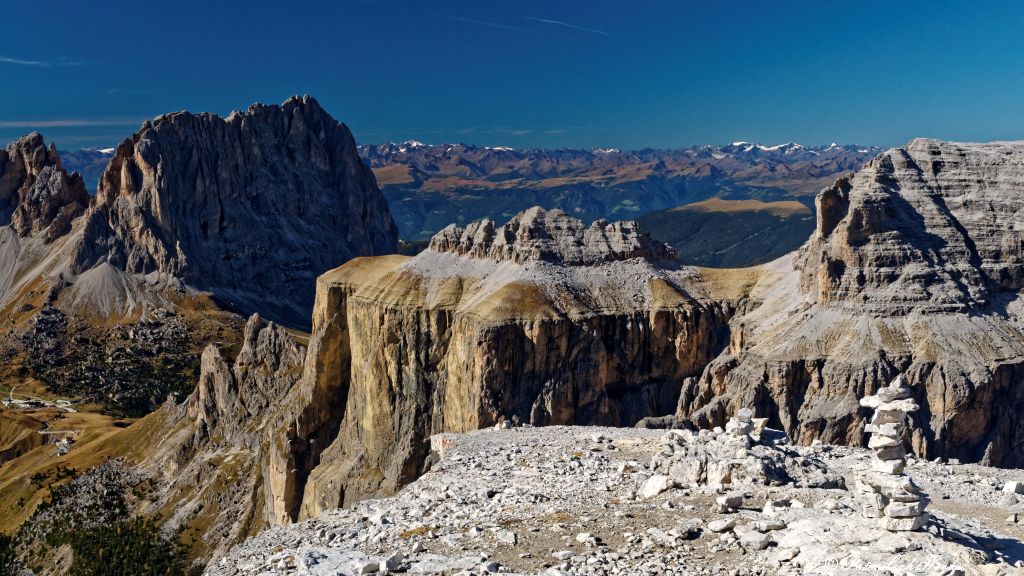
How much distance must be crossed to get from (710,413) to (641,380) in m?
14.0

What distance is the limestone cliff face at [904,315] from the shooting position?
8081cm

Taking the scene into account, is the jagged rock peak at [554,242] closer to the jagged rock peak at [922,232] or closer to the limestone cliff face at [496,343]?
the limestone cliff face at [496,343]

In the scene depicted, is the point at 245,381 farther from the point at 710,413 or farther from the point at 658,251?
the point at 710,413

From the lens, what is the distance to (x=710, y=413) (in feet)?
289

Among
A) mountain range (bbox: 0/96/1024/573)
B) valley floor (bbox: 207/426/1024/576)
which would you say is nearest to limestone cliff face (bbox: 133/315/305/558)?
mountain range (bbox: 0/96/1024/573)

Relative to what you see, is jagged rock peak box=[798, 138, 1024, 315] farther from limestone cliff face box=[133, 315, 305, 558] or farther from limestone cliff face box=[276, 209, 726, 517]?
limestone cliff face box=[133, 315, 305, 558]

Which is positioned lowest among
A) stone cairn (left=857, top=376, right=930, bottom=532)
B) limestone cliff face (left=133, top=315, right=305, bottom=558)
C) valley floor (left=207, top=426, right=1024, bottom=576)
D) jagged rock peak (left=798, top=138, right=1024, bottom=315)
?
limestone cliff face (left=133, top=315, right=305, bottom=558)

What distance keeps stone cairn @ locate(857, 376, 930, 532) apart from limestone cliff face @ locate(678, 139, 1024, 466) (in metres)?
59.6

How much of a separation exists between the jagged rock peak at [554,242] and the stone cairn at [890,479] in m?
81.3

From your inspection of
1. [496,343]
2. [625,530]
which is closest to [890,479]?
[625,530]

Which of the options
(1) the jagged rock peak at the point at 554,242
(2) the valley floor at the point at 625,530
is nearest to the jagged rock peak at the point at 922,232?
(1) the jagged rock peak at the point at 554,242

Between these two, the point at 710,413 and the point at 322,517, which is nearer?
the point at 322,517

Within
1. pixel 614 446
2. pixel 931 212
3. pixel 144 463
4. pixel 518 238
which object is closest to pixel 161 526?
pixel 144 463

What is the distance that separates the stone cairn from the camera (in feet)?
75.9
